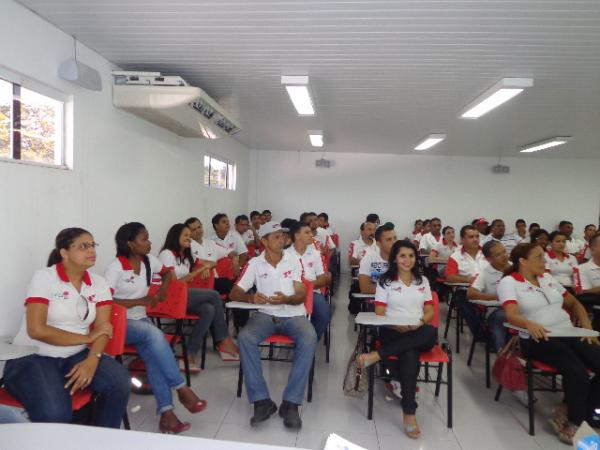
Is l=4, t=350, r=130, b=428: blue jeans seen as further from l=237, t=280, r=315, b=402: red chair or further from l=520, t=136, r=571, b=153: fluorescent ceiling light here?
l=520, t=136, r=571, b=153: fluorescent ceiling light

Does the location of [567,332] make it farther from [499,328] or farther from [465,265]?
[465,265]

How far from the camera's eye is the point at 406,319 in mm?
2830

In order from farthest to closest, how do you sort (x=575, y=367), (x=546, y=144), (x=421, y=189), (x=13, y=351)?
(x=421, y=189)
(x=546, y=144)
(x=575, y=367)
(x=13, y=351)

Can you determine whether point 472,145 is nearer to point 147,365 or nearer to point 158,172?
point 158,172

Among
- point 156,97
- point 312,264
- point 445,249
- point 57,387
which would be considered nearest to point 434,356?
point 312,264

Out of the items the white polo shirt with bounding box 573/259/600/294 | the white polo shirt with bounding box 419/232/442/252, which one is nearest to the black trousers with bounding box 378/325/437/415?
the white polo shirt with bounding box 573/259/600/294

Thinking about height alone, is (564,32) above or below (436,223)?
above

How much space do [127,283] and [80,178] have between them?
949mm

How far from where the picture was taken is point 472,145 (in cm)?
793

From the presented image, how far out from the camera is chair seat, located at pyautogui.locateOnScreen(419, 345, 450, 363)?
273 centimetres

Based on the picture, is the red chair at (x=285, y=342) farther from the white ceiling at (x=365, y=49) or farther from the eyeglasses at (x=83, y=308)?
the white ceiling at (x=365, y=49)

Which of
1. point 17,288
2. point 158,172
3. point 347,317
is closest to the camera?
point 17,288

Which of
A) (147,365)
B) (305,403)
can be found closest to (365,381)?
(305,403)

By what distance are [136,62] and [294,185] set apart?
6.15m
